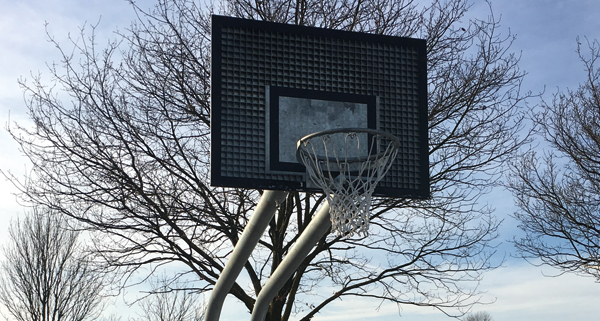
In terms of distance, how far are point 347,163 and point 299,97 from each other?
36.9 inches

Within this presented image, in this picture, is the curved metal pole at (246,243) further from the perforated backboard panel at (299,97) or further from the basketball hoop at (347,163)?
the basketball hoop at (347,163)

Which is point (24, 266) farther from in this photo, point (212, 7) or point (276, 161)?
point (276, 161)

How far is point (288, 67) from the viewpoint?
6.86 metres

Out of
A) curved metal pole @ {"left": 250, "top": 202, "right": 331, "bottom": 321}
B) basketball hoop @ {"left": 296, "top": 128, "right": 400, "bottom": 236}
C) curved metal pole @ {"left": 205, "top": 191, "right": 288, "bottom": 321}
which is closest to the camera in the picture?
basketball hoop @ {"left": 296, "top": 128, "right": 400, "bottom": 236}

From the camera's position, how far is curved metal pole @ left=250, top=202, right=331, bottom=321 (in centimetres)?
648

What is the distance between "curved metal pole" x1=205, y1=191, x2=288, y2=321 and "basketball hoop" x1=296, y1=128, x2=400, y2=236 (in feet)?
1.66

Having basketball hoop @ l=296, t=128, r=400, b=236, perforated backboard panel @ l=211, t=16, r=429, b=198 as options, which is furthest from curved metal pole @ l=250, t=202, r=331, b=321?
perforated backboard panel @ l=211, t=16, r=429, b=198

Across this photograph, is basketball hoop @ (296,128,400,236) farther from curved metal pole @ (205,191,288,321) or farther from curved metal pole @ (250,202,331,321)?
curved metal pole @ (205,191,288,321)

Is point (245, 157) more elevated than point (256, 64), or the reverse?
point (256, 64)

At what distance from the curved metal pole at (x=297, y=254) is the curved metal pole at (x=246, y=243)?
414 millimetres

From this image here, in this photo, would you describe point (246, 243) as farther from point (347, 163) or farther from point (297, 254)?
point (347, 163)

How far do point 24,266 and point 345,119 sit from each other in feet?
38.9

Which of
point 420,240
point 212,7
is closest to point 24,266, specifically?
point 212,7

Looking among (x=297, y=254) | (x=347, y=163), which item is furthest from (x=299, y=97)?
(x=297, y=254)
